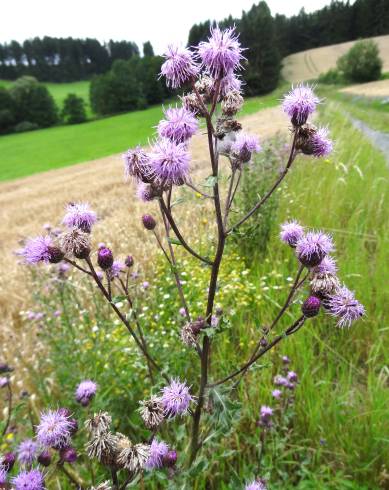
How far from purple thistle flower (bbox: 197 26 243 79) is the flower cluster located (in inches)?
32.8

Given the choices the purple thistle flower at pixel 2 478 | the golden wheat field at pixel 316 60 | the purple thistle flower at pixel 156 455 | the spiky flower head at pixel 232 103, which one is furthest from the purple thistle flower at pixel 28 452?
the golden wheat field at pixel 316 60

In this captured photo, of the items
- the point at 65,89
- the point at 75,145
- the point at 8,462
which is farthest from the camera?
the point at 65,89

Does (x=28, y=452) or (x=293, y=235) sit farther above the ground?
(x=293, y=235)

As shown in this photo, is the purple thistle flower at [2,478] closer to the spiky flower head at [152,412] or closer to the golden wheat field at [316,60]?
the spiky flower head at [152,412]

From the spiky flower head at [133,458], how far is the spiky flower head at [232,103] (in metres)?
1.49

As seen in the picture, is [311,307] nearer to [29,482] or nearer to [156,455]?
[156,455]

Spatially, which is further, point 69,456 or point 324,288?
point 324,288

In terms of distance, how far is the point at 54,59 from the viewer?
370ft

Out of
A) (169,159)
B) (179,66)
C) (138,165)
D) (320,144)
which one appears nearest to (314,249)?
(320,144)

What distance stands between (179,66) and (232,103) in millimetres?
320

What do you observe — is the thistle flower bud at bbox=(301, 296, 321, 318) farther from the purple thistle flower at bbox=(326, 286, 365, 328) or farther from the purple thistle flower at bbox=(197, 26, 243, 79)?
the purple thistle flower at bbox=(197, 26, 243, 79)

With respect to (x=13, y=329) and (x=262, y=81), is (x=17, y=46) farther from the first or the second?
(x=13, y=329)

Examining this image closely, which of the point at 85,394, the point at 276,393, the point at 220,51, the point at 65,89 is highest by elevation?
the point at 220,51

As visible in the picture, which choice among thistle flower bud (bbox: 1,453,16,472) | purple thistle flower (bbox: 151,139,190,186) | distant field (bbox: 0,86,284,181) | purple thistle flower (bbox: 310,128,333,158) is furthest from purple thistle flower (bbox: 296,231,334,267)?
distant field (bbox: 0,86,284,181)
